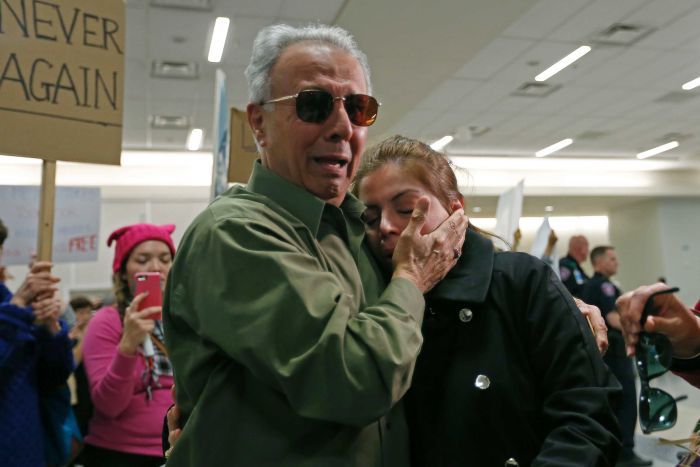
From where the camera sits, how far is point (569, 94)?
859 cm

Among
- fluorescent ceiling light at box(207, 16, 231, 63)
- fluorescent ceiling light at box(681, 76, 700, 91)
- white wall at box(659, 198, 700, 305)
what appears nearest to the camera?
fluorescent ceiling light at box(207, 16, 231, 63)

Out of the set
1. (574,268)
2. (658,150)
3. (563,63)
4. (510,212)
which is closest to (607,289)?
(574,268)

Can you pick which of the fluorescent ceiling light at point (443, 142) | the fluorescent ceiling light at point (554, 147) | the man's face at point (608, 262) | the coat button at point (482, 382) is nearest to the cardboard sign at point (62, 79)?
the coat button at point (482, 382)

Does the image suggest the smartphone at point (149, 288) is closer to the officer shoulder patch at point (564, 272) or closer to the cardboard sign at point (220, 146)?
the cardboard sign at point (220, 146)

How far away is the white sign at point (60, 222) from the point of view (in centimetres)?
354

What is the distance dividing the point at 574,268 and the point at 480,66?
2.42 metres

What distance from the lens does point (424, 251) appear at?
1233 millimetres

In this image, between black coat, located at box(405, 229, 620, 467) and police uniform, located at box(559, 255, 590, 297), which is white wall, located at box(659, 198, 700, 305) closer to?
police uniform, located at box(559, 255, 590, 297)

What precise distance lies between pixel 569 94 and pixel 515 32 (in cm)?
246

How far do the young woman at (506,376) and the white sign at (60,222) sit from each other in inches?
110

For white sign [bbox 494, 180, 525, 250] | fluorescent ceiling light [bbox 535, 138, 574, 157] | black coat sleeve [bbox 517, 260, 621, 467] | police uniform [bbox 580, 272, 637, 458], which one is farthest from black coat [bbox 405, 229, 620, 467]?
fluorescent ceiling light [bbox 535, 138, 574, 157]

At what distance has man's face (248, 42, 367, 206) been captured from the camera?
1303 millimetres

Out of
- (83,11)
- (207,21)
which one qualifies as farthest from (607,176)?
(83,11)

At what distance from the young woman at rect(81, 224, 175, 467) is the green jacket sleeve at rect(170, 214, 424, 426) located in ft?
4.43
